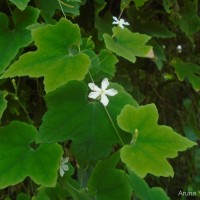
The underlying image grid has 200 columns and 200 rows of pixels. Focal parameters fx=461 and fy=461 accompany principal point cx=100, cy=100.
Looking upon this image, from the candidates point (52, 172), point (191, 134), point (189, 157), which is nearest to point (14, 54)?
point (52, 172)

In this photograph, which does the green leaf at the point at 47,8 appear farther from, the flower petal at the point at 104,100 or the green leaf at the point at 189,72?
the green leaf at the point at 189,72

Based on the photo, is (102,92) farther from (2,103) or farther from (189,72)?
(189,72)

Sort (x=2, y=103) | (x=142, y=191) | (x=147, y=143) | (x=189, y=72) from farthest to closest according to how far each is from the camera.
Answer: (x=189, y=72) < (x=142, y=191) < (x=2, y=103) < (x=147, y=143)

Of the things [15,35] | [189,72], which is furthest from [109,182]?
[189,72]

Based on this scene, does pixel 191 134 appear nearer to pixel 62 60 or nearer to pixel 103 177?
pixel 103 177

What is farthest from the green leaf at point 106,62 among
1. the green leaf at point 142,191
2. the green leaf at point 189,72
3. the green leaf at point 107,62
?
the green leaf at point 189,72

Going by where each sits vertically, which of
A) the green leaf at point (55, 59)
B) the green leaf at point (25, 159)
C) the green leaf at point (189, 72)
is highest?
the green leaf at point (55, 59)
